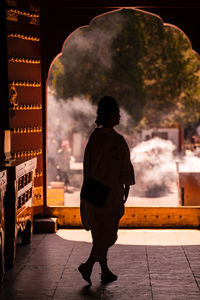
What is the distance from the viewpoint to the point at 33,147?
819 centimetres

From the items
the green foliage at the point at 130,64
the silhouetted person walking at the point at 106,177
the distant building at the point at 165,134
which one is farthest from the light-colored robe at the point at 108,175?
the distant building at the point at 165,134

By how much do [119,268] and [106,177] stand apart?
45.5 inches

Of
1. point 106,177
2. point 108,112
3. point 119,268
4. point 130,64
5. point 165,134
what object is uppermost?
point 130,64

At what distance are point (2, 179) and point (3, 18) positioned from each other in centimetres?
284

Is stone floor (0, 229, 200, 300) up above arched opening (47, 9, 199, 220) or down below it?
below


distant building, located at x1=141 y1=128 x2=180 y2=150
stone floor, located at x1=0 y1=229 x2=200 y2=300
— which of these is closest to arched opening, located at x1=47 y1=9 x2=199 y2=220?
distant building, located at x1=141 y1=128 x2=180 y2=150

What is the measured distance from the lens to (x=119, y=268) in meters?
6.00

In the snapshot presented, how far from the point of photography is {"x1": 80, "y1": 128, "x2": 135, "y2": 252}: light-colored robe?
5398 mm

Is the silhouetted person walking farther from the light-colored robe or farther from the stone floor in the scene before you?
the stone floor

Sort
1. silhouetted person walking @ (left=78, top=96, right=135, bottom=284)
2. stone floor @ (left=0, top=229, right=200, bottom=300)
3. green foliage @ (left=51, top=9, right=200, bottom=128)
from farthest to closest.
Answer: green foliage @ (left=51, top=9, right=200, bottom=128), silhouetted person walking @ (left=78, top=96, right=135, bottom=284), stone floor @ (left=0, top=229, right=200, bottom=300)

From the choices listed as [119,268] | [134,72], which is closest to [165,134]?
[134,72]

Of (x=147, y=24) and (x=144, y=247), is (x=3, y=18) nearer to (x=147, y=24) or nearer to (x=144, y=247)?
(x=144, y=247)

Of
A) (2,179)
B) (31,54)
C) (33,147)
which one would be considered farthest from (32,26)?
(2,179)

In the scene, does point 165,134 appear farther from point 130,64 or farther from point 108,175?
A: point 108,175
